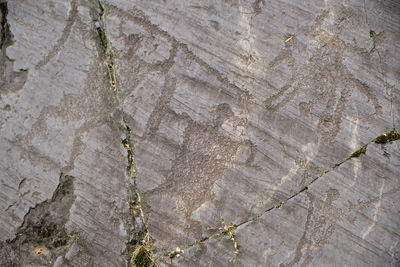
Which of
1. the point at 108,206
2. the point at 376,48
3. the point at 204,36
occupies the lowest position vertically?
the point at 108,206

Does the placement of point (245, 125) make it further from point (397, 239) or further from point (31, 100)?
point (31, 100)

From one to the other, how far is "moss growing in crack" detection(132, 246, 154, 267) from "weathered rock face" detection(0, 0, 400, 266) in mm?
34

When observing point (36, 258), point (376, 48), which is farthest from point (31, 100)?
point (376, 48)

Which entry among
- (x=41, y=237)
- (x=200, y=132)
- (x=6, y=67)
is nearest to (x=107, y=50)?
(x=6, y=67)

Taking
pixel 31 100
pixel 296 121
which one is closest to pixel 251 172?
pixel 296 121

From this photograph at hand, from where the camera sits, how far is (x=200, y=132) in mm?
1811

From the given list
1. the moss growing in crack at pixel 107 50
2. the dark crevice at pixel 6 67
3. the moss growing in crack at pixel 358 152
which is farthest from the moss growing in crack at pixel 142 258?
the moss growing in crack at pixel 358 152

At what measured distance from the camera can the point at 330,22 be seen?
71.7 inches

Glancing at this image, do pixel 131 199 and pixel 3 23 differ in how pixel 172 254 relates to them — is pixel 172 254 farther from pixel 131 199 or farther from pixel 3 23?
pixel 3 23

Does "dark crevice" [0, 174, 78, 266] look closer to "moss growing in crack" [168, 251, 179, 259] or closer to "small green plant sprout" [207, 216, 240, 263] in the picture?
"moss growing in crack" [168, 251, 179, 259]

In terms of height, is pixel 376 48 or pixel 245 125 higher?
pixel 376 48

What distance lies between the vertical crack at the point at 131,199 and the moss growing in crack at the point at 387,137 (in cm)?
132

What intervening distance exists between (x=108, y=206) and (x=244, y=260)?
0.78 metres

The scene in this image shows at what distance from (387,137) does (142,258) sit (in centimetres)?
148
